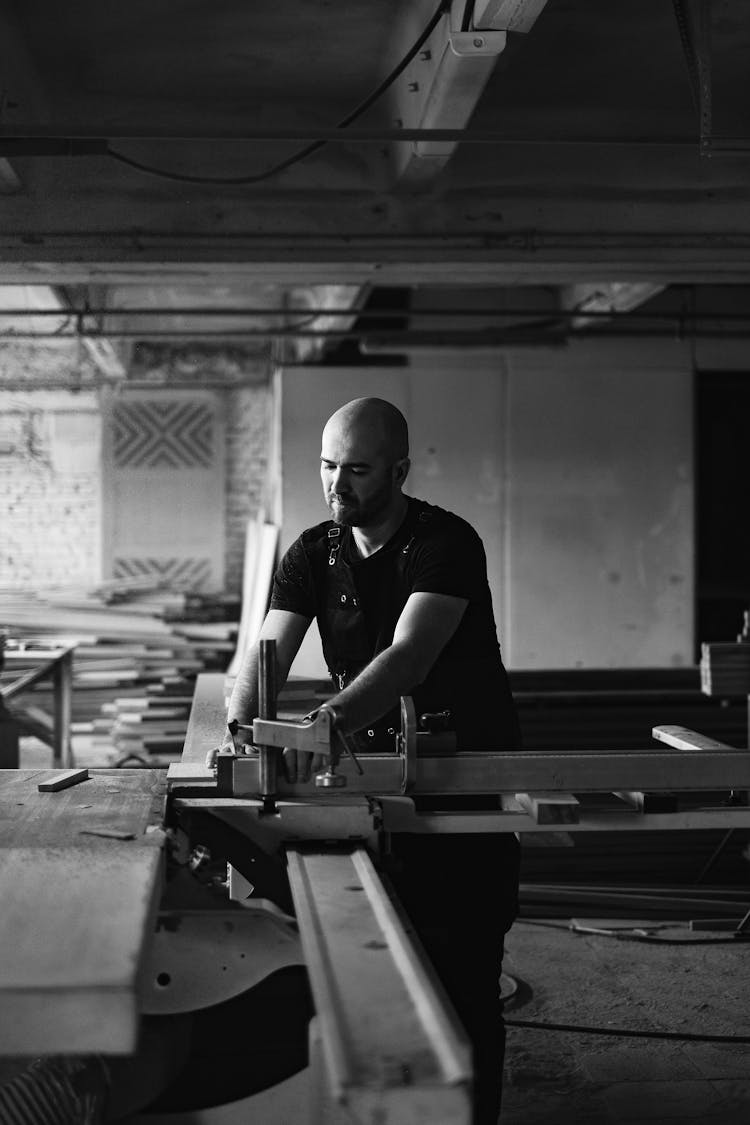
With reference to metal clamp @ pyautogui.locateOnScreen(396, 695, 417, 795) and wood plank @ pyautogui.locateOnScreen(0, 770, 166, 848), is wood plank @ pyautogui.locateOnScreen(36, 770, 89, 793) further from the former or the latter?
metal clamp @ pyautogui.locateOnScreen(396, 695, 417, 795)

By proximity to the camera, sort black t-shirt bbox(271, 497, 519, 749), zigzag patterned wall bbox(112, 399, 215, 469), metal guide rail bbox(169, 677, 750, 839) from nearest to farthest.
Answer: metal guide rail bbox(169, 677, 750, 839), black t-shirt bbox(271, 497, 519, 749), zigzag patterned wall bbox(112, 399, 215, 469)

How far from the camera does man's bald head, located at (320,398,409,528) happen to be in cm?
251

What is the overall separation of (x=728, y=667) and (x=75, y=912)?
8.99ft

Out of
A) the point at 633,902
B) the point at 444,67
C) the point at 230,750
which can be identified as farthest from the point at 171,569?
the point at 230,750

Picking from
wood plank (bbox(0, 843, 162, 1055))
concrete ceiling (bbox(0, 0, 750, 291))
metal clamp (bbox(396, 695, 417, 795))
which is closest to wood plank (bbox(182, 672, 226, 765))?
metal clamp (bbox(396, 695, 417, 795))

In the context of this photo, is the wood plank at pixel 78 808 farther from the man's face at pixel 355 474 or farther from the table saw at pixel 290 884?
the man's face at pixel 355 474

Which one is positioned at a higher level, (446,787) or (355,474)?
(355,474)

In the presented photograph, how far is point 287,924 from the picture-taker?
6.51 ft

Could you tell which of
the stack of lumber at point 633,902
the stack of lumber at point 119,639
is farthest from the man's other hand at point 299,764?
the stack of lumber at point 119,639

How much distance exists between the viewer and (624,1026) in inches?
136

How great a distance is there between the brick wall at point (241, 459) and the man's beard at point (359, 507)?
7.09 m

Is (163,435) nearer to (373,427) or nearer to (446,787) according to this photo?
(373,427)

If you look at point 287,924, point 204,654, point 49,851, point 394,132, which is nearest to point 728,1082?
point 287,924

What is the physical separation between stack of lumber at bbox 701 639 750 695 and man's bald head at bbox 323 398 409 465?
67.5 inches
